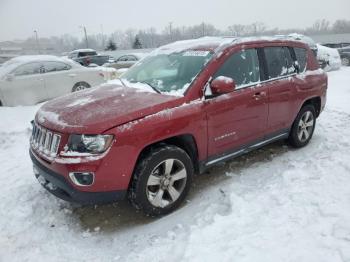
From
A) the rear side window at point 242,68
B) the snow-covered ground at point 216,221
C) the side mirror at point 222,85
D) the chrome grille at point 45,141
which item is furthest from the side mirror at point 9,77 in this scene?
the side mirror at point 222,85

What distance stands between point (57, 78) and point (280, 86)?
278 inches

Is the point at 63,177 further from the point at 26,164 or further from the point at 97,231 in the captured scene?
the point at 26,164

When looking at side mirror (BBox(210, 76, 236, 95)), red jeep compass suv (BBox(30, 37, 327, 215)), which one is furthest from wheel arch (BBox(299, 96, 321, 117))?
side mirror (BBox(210, 76, 236, 95))

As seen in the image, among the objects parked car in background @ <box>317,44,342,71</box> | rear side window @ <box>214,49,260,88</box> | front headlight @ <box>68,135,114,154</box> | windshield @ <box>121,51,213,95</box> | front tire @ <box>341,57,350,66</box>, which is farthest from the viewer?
front tire @ <box>341,57,350,66</box>

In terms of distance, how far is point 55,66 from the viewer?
10.2 meters

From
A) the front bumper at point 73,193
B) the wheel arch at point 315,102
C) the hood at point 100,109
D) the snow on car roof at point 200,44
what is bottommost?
the front bumper at point 73,193

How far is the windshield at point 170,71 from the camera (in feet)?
13.5

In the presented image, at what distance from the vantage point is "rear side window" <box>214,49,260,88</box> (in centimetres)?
434

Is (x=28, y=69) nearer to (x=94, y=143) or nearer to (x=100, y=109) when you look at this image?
(x=100, y=109)

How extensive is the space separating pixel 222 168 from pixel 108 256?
2.27m

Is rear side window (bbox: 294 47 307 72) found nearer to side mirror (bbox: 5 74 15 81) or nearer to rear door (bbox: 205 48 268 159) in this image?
rear door (bbox: 205 48 268 159)

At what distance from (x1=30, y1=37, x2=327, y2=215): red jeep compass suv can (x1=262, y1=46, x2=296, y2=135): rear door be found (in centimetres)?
2

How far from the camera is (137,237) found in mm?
3547

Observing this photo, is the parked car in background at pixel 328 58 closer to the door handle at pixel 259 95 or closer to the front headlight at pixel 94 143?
the door handle at pixel 259 95
